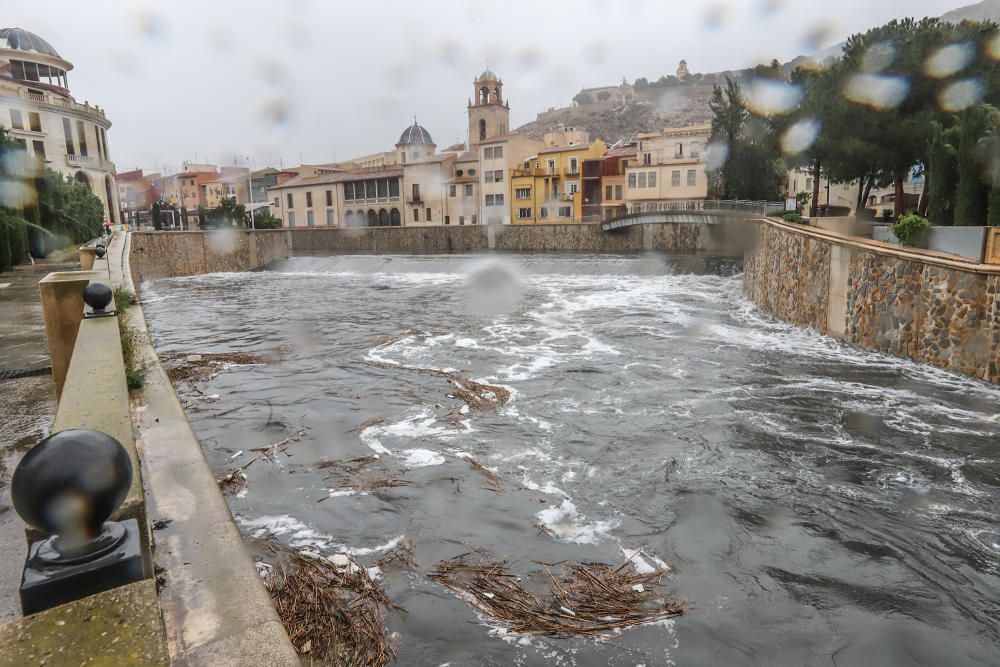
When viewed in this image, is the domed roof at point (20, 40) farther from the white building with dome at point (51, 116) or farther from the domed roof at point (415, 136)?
the domed roof at point (415, 136)

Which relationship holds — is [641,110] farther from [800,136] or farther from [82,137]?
[800,136]

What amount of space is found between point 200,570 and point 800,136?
3348cm

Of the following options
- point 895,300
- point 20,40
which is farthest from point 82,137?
point 895,300

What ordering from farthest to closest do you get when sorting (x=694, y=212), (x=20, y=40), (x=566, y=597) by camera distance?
(x=20, y=40) → (x=694, y=212) → (x=566, y=597)

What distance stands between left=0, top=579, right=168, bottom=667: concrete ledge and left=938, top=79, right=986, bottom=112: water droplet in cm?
2961

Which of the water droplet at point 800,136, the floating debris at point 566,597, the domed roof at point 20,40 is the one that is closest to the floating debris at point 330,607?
the floating debris at point 566,597

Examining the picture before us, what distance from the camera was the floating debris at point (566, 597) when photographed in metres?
5.01

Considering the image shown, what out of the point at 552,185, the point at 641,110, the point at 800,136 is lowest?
the point at 552,185

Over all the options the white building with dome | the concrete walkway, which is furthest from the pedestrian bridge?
the white building with dome

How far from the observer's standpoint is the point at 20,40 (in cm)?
5734

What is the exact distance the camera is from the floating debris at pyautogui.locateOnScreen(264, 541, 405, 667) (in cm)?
451

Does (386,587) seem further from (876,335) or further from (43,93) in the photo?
(43,93)

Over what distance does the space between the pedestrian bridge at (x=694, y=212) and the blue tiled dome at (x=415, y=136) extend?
44257 millimetres

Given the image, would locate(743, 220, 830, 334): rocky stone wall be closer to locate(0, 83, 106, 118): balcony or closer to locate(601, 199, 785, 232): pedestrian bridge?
locate(601, 199, 785, 232): pedestrian bridge
